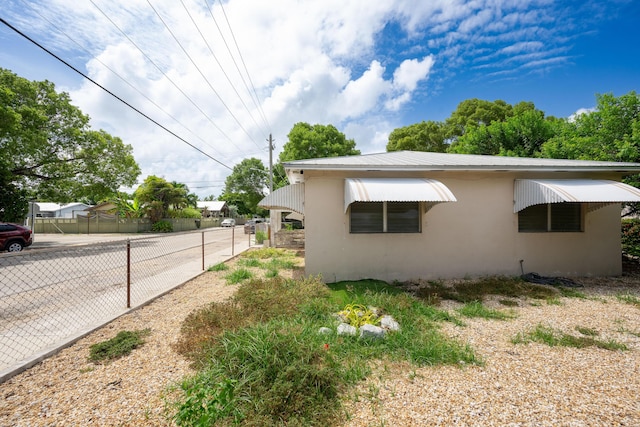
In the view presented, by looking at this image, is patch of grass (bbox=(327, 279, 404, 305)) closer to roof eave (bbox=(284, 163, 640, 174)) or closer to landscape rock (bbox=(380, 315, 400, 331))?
landscape rock (bbox=(380, 315, 400, 331))

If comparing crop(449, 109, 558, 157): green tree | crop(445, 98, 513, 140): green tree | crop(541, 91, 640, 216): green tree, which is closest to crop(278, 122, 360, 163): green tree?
crop(445, 98, 513, 140): green tree

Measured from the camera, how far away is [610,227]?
7.60 metres

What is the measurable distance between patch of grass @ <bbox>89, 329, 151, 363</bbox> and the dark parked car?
1453 cm

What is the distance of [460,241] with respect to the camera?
738 cm

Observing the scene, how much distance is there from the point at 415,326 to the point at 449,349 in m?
0.74

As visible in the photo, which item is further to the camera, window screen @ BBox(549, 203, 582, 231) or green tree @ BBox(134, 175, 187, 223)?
green tree @ BBox(134, 175, 187, 223)

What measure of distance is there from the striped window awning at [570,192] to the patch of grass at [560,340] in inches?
139

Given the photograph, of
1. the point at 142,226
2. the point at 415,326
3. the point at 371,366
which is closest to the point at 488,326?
the point at 415,326

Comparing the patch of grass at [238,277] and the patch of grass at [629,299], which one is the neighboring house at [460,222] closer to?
the patch of grass at [629,299]

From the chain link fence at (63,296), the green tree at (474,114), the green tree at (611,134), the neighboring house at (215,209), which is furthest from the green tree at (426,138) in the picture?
the neighboring house at (215,209)

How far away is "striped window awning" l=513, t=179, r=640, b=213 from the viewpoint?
6.22 metres

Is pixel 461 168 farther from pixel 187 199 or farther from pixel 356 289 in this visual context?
pixel 187 199

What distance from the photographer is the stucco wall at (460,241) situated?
707 cm

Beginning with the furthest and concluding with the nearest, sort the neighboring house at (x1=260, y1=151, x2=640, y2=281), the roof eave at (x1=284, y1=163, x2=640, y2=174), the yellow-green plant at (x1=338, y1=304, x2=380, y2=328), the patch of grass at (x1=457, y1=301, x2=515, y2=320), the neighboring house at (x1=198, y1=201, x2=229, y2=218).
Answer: the neighboring house at (x1=198, y1=201, x2=229, y2=218)
the neighboring house at (x1=260, y1=151, x2=640, y2=281)
the roof eave at (x1=284, y1=163, x2=640, y2=174)
the patch of grass at (x1=457, y1=301, x2=515, y2=320)
the yellow-green plant at (x1=338, y1=304, x2=380, y2=328)
